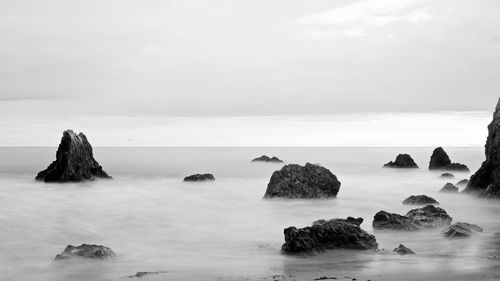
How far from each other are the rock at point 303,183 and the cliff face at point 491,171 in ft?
→ 28.1

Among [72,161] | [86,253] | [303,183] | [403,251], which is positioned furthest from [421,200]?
[72,161]

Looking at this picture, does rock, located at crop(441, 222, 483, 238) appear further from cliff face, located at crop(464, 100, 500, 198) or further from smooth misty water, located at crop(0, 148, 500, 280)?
cliff face, located at crop(464, 100, 500, 198)

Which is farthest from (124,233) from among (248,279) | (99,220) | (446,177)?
(446,177)

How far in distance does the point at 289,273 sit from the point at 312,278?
1.15 meters

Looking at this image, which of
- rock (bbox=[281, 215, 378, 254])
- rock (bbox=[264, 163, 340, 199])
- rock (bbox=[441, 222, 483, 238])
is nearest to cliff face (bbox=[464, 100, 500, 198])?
rock (bbox=[264, 163, 340, 199])

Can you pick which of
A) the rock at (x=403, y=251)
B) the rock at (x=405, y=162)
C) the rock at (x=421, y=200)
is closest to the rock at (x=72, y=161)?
the rock at (x=421, y=200)

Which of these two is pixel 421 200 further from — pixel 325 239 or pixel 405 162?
pixel 405 162

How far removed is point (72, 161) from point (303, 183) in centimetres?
2483

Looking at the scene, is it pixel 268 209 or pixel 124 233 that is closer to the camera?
pixel 124 233

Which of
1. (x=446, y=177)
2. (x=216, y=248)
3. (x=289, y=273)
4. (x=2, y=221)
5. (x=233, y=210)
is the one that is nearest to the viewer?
(x=289, y=273)

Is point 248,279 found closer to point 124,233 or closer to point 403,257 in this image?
point 403,257

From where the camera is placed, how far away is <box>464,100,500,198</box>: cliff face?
3553cm

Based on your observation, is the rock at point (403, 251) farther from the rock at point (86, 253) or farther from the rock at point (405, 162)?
the rock at point (405, 162)

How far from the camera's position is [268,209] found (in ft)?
111
